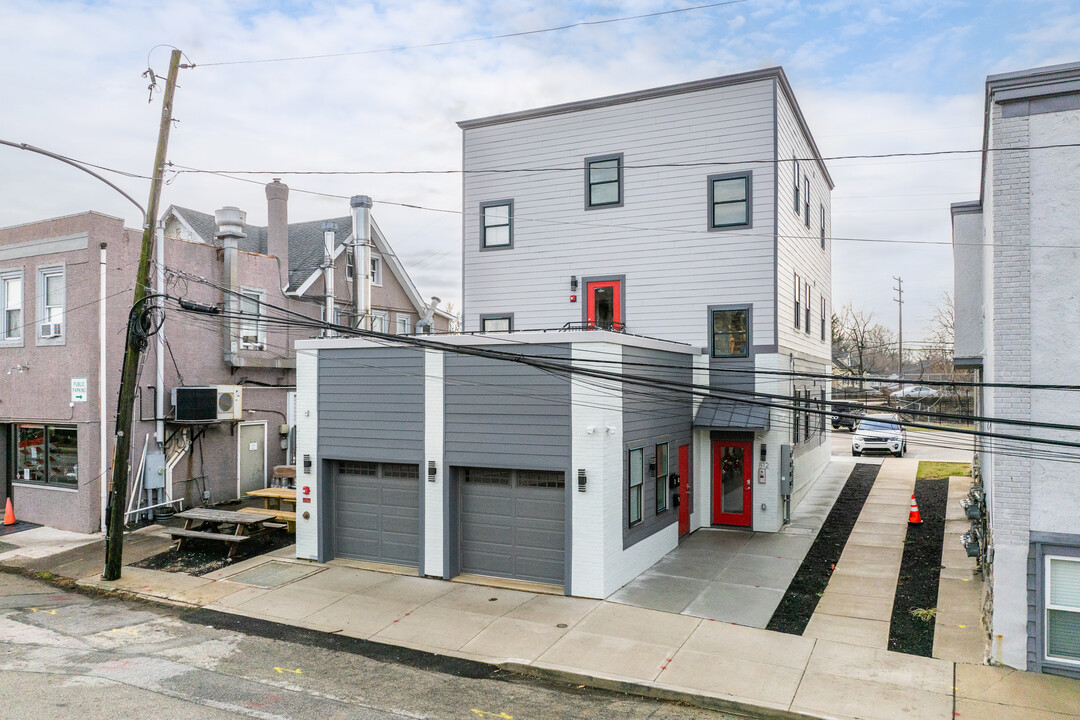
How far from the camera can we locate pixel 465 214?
20.0 metres

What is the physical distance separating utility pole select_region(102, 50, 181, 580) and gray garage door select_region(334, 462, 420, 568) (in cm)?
399

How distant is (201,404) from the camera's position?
60.2 feet

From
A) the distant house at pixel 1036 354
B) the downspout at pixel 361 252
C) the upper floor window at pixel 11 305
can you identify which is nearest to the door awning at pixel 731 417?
the distant house at pixel 1036 354

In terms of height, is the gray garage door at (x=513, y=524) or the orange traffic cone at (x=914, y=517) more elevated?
the gray garage door at (x=513, y=524)

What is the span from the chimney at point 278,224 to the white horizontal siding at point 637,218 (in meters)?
6.73

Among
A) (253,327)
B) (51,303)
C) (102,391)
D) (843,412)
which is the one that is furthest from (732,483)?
(51,303)

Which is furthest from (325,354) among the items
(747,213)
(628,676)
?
(747,213)

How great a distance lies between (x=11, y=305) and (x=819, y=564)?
69.4ft

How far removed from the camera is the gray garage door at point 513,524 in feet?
42.3

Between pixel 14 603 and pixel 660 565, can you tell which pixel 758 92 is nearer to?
pixel 660 565

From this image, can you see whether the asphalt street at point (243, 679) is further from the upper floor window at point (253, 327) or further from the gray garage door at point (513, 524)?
the upper floor window at point (253, 327)

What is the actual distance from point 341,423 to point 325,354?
150 centimetres

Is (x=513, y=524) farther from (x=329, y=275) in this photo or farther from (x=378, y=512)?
(x=329, y=275)

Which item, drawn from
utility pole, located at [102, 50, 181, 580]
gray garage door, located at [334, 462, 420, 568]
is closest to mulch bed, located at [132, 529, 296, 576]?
utility pole, located at [102, 50, 181, 580]
